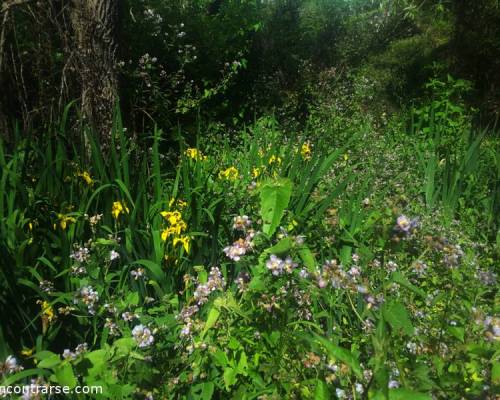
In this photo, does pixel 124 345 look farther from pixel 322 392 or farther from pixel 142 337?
pixel 322 392

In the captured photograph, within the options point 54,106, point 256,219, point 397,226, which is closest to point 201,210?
point 256,219

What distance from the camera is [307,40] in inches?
305

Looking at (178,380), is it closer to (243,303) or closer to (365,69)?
(243,303)

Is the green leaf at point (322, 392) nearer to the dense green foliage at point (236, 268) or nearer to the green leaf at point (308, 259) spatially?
the dense green foliage at point (236, 268)

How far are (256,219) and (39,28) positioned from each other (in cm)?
195

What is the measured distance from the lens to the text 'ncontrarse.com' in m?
1.23

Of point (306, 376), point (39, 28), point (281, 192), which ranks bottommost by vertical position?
point (306, 376)

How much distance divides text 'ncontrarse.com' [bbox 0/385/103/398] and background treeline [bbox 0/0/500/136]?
1.88 m

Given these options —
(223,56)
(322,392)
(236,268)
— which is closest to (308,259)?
(322,392)

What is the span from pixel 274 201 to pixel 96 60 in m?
2.13

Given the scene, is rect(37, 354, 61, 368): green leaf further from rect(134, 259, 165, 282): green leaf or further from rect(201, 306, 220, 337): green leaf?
rect(134, 259, 165, 282): green leaf

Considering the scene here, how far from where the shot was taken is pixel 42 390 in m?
1.25

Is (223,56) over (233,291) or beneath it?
over

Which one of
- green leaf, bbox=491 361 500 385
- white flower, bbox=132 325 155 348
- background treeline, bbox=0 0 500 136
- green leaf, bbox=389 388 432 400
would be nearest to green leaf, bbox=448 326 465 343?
green leaf, bbox=491 361 500 385
